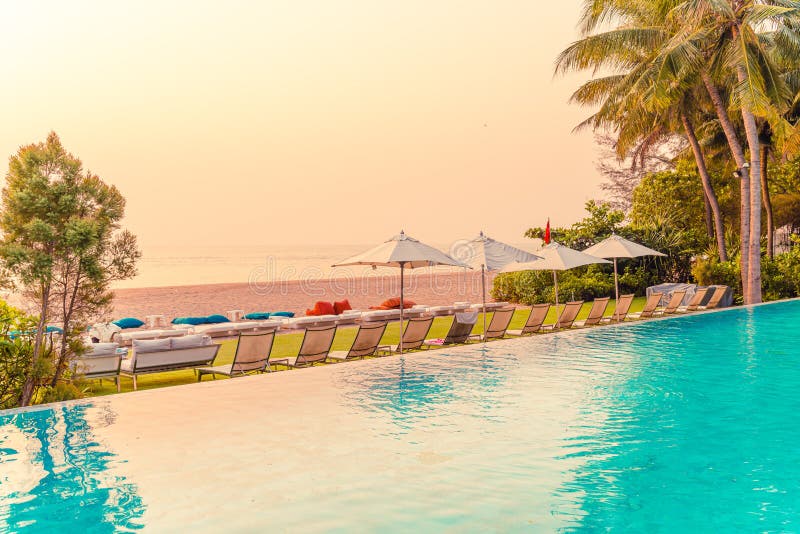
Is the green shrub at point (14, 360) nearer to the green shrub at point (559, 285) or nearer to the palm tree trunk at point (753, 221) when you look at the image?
the green shrub at point (559, 285)

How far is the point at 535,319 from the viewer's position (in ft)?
46.4

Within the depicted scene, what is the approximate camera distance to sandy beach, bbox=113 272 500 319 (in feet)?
103

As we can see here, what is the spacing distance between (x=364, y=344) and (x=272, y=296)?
2767 centimetres

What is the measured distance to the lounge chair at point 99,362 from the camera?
959 cm

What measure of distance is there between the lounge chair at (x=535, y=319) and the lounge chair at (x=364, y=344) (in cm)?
392

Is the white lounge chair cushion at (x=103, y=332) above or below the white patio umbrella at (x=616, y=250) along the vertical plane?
below

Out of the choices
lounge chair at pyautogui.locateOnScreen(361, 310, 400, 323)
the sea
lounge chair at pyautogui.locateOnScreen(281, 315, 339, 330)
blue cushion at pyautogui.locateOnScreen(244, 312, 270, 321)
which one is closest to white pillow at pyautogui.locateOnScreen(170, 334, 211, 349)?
lounge chair at pyautogui.locateOnScreen(281, 315, 339, 330)

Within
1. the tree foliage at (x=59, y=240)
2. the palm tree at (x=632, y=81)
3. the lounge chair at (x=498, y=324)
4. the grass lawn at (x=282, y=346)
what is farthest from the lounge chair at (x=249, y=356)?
the palm tree at (x=632, y=81)

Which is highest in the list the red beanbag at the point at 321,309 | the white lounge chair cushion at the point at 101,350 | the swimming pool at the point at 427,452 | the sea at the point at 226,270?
the sea at the point at 226,270

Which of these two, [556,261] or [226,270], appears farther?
[226,270]

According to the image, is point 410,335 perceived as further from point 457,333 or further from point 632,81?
point 632,81

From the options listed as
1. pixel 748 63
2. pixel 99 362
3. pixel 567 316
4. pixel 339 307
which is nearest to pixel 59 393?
pixel 99 362

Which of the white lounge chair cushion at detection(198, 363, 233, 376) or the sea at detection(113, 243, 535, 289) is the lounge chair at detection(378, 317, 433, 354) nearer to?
the white lounge chair cushion at detection(198, 363, 233, 376)

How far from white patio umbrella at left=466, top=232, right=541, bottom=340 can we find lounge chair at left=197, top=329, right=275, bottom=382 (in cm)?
497
